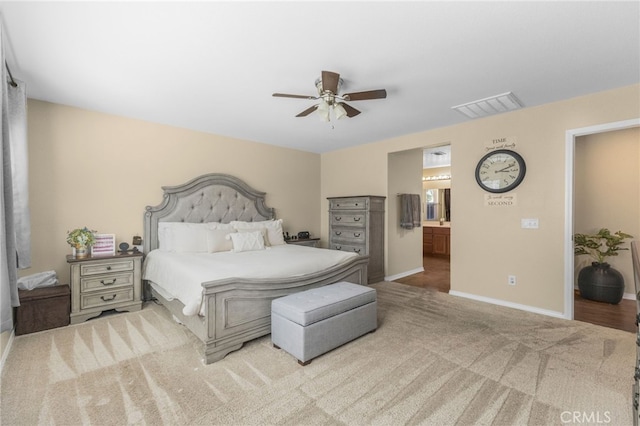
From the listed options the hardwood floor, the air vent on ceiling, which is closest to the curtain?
the air vent on ceiling

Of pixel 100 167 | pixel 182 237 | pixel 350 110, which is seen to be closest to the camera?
pixel 350 110

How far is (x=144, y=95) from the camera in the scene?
3084mm

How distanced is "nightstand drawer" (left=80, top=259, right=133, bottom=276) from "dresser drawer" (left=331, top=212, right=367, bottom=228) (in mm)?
3184

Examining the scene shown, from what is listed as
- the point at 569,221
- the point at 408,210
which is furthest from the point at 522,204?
the point at 408,210

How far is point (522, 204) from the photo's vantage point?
11.7 feet

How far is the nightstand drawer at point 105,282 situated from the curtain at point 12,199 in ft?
3.17

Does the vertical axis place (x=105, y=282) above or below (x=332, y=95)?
below

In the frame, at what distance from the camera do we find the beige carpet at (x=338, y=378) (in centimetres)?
173

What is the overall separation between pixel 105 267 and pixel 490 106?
4.83m

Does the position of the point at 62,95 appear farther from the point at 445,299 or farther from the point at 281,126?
the point at 445,299

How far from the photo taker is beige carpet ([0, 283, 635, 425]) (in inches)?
68.2

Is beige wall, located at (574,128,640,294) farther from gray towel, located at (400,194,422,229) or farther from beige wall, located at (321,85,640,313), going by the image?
gray towel, located at (400,194,422,229)

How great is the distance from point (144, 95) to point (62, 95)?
904 millimetres

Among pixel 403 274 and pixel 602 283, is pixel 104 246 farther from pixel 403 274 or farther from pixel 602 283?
pixel 602 283
